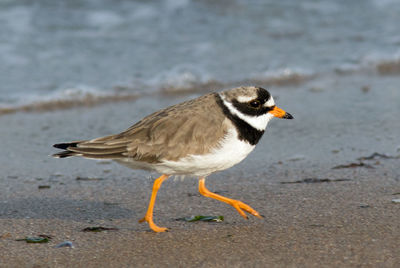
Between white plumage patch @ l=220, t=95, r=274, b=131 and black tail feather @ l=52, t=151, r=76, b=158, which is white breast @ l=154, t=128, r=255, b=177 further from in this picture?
black tail feather @ l=52, t=151, r=76, b=158

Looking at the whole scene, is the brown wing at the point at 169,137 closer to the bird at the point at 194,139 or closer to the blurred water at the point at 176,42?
the bird at the point at 194,139

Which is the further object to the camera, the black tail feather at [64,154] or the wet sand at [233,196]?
the black tail feather at [64,154]

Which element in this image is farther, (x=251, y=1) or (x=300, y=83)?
(x=251, y=1)

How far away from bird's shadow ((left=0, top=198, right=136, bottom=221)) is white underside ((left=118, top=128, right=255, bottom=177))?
70 cm

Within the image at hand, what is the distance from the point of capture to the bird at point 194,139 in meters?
4.75

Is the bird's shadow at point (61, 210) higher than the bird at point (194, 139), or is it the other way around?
the bird at point (194, 139)

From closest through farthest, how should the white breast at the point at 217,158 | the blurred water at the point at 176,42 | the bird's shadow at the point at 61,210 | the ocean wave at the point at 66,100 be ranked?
the white breast at the point at 217,158
the bird's shadow at the point at 61,210
the ocean wave at the point at 66,100
the blurred water at the point at 176,42

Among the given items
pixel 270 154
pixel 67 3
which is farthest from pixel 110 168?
pixel 67 3

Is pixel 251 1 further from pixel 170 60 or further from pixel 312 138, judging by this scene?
pixel 312 138

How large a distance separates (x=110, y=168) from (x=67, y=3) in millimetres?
6226

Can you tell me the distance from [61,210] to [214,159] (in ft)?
5.06

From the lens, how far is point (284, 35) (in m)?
11.0

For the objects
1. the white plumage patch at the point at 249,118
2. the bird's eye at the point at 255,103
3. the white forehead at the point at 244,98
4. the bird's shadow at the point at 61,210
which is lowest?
the bird's shadow at the point at 61,210

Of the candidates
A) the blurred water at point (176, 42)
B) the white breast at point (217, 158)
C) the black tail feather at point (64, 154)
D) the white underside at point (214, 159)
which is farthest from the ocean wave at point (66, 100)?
the white breast at point (217, 158)
